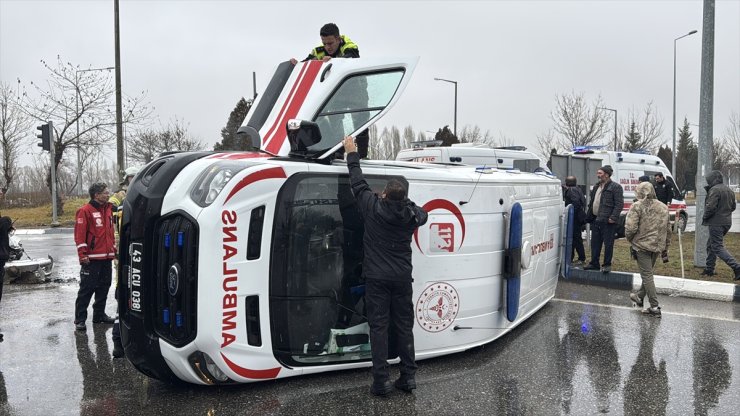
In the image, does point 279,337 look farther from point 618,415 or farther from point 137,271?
point 618,415

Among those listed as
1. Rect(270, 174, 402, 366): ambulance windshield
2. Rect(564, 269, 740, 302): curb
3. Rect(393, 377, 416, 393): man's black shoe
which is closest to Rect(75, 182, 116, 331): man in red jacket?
Rect(270, 174, 402, 366): ambulance windshield

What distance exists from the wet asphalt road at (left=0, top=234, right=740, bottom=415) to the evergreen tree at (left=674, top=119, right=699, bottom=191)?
43.1m

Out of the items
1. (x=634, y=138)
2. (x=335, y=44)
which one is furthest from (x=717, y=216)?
(x=634, y=138)

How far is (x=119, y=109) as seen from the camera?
53.4 feet

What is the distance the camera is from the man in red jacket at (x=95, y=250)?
645 centimetres

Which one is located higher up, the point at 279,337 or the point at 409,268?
the point at 409,268

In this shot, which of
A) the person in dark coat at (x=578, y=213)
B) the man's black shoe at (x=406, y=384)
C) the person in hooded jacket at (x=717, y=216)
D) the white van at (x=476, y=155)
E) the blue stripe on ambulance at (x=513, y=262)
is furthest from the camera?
the white van at (x=476, y=155)

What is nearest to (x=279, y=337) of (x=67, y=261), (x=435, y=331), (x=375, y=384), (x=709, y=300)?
(x=375, y=384)

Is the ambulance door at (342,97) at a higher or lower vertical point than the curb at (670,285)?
higher

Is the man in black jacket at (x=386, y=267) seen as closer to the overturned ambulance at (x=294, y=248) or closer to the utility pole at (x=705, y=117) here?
the overturned ambulance at (x=294, y=248)

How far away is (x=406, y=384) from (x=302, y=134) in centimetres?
214

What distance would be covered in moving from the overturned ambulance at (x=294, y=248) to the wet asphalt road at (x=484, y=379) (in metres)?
0.21

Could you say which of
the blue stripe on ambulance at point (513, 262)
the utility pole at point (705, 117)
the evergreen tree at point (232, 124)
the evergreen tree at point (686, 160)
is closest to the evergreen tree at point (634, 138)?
the evergreen tree at point (686, 160)

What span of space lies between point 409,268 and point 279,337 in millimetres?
1124
